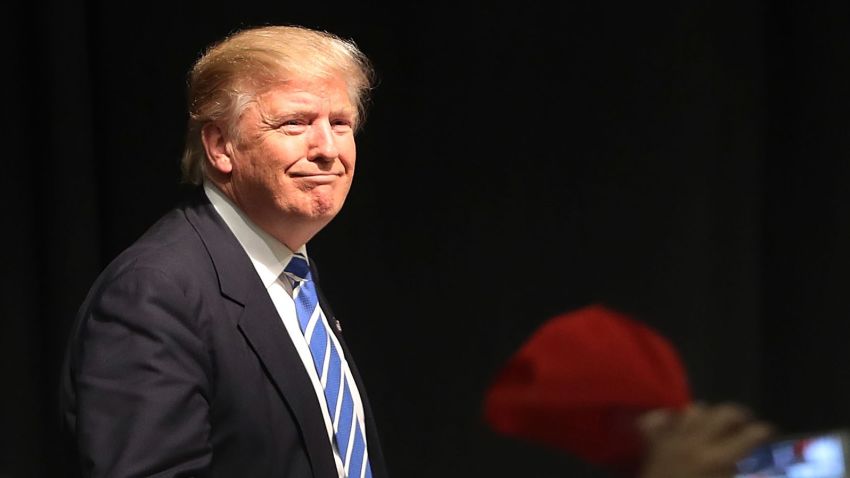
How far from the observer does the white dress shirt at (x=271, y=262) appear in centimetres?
146

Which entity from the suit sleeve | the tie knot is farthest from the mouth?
the suit sleeve

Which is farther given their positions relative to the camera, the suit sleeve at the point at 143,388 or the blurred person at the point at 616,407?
the suit sleeve at the point at 143,388

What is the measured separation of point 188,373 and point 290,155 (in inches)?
12.8

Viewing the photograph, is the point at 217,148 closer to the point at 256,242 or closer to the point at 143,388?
the point at 256,242

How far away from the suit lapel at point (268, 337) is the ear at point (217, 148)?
0.30ft

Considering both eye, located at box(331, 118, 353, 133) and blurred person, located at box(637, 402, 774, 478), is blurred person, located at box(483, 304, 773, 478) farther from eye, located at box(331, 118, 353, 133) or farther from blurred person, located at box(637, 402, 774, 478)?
eye, located at box(331, 118, 353, 133)

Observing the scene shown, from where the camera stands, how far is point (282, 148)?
146 centimetres

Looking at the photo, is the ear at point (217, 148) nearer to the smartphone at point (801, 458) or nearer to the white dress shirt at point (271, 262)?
the white dress shirt at point (271, 262)

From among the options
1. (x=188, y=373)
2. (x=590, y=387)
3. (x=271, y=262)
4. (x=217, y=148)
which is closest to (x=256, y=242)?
(x=271, y=262)

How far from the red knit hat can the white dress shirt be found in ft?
2.49

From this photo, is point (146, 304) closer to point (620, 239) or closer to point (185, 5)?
point (185, 5)

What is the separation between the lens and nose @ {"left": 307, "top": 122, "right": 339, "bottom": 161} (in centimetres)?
148

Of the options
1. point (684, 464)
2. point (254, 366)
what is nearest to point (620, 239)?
point (254, 366)

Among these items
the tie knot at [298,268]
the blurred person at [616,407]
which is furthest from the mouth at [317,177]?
the blurred person at [616,407]
